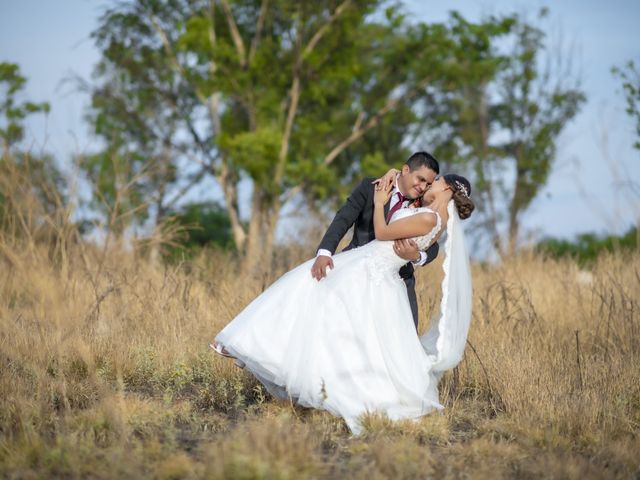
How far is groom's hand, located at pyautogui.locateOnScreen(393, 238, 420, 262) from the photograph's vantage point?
489cm

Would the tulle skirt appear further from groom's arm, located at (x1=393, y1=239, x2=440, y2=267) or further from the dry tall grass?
the dry tall grass

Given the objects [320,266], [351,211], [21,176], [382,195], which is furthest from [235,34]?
[320,266]

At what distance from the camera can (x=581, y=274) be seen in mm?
10336

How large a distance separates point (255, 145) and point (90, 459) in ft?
51.7

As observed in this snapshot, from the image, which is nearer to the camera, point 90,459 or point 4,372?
point 90,459

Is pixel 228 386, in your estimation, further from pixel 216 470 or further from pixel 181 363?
pixel 216 470

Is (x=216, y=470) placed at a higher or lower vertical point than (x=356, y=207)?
lower

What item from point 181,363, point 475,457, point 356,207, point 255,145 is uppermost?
point 255,145

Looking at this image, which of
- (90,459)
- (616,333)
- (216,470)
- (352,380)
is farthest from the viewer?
(616,333)

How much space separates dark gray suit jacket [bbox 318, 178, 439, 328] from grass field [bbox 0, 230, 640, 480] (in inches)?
39.3

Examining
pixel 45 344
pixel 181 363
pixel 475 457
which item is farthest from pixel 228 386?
pixel 475 457

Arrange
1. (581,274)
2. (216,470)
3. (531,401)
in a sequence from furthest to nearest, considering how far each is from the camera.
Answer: (581,274)
(531,401)
(216,470)

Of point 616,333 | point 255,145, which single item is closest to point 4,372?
point 616,333

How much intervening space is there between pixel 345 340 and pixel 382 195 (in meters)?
1.06
